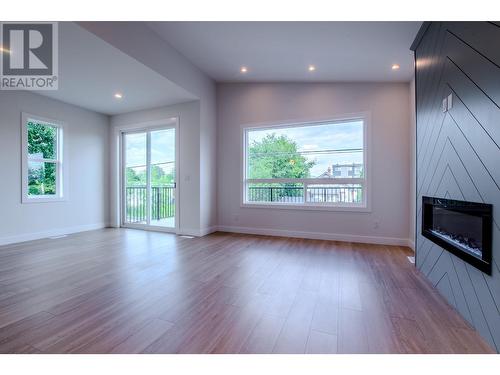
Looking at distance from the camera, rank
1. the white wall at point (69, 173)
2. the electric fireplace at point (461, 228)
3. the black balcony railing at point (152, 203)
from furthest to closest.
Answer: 1. the black balcony railing at point (152, 203)
2. the white wall at point (69, 173)
3. the electric fireplace at point (461, 228)

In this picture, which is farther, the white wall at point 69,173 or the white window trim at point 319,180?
the white window trim at point 319,180

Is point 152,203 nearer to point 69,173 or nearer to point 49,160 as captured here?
point 69,173

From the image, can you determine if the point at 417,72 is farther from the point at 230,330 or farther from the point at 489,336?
the point at 230,330

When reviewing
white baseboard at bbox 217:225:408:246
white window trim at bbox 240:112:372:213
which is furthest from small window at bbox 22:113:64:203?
white window trim at bbox 240:112:372:213

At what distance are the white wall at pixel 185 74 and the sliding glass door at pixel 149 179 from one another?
0.69 metres

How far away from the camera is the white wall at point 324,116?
3.80 metres

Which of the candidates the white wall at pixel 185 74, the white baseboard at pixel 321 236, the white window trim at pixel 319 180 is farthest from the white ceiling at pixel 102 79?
the white baseboard at pixel 321 236

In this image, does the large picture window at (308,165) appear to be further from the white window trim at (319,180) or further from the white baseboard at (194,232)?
the white baseboard at (194,232)

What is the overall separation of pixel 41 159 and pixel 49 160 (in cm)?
12

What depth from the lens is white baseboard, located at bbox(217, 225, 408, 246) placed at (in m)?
3.83

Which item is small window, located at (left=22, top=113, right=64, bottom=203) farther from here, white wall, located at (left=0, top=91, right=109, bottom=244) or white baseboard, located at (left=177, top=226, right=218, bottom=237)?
white baseboard, located at (left=177, top=226, right=218, bottom=237)
